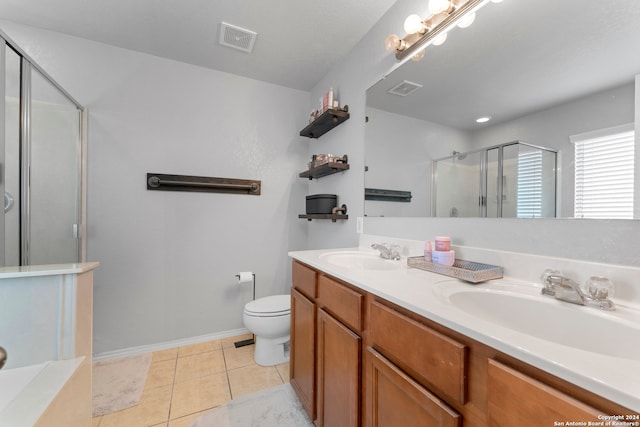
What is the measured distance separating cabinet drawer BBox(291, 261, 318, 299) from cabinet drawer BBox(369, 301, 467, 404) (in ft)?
1.53

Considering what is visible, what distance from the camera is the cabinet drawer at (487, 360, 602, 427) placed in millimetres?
396

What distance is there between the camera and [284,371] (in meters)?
1.82

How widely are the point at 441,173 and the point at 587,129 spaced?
1.80ft

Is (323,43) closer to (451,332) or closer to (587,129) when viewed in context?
(587,129)

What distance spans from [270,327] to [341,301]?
1005 mm

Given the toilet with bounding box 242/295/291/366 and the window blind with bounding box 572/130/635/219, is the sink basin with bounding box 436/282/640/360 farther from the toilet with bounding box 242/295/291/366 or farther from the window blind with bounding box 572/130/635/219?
the toilet with bounding box 242/295/291/366

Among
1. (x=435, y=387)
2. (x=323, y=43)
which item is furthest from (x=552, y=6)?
(x=323, y=43)

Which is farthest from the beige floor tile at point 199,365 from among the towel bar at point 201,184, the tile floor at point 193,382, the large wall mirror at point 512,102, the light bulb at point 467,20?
the light bulb at point 467,20

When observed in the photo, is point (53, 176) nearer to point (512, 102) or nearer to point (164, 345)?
point (164, 345)

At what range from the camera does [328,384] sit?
1133 millimetres

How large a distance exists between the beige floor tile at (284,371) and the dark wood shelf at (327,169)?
1.53 m

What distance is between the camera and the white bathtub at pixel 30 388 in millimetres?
722

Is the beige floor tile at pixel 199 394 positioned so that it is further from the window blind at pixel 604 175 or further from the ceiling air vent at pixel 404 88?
the ceiling air vent at pixel 404 88

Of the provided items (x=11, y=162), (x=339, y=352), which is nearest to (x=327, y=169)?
(x=339, y=352)
